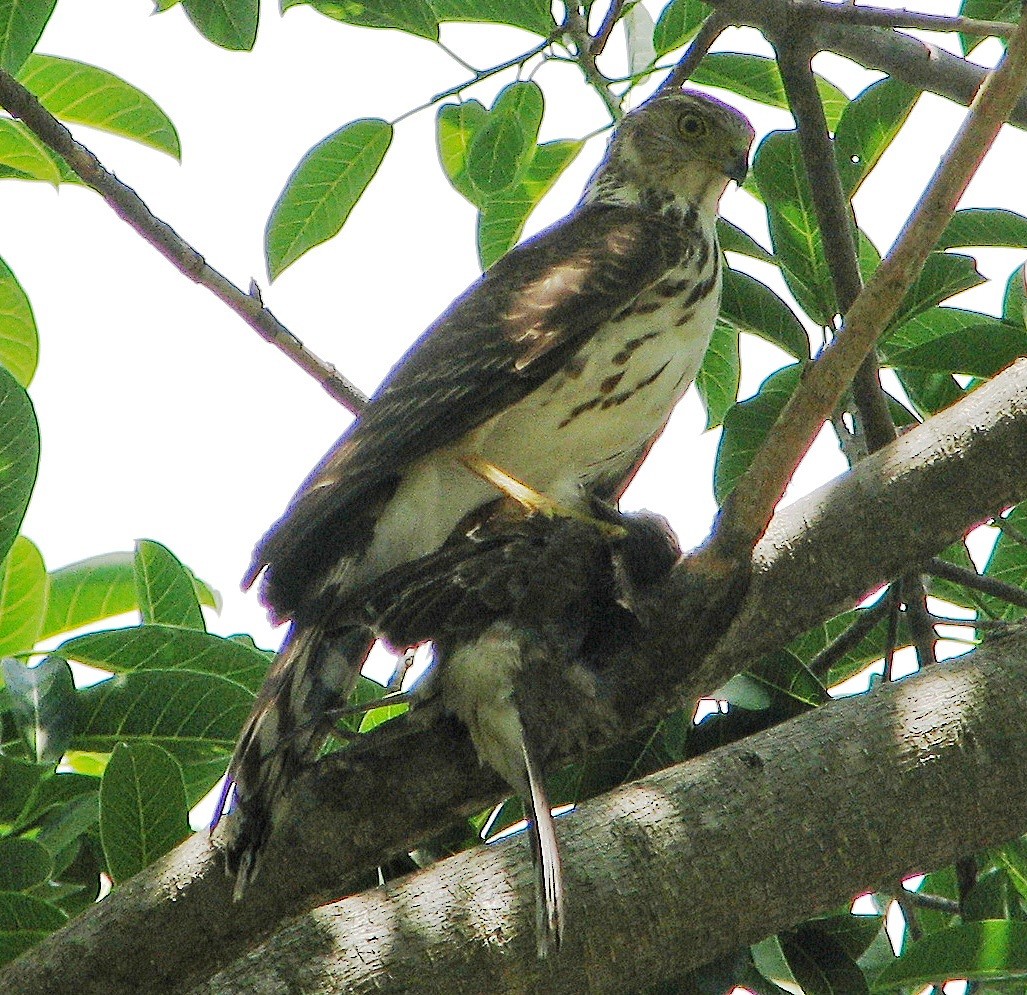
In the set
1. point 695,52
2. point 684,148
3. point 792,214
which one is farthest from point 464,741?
point 684,148

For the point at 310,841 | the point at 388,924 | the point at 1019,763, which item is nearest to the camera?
the point at 388,924

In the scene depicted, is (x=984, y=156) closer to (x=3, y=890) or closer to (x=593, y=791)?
(x=593, y=791)

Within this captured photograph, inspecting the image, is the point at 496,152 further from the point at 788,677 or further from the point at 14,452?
the point at 788,677

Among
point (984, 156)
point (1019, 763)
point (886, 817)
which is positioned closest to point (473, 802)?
point (886, 817)

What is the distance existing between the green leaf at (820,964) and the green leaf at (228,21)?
2.29 metres

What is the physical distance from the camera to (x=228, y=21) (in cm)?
332

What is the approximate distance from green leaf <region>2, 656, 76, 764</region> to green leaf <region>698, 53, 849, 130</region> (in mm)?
2333

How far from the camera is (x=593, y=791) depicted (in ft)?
9.21

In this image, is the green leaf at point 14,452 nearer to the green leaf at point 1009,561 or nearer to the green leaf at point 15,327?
the green leaf at point 15,327

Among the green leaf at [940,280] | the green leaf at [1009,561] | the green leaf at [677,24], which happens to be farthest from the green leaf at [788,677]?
the green leaf at [677,24]

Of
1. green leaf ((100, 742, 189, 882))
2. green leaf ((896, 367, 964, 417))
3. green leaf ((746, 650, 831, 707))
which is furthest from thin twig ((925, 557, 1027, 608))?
green leaf ((100, 742, 189, 882))

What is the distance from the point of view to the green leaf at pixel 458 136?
152 inches

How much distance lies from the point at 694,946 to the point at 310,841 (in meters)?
0.69

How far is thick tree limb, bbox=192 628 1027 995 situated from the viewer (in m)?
2.09
